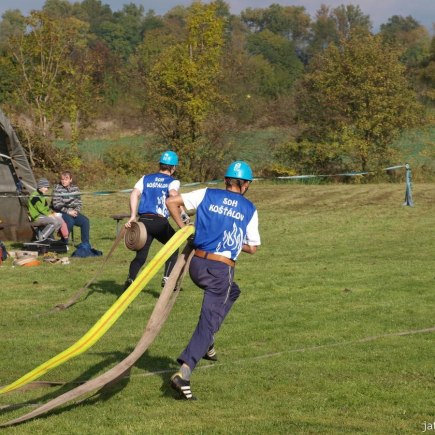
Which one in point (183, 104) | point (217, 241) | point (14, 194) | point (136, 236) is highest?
point (217, 241)

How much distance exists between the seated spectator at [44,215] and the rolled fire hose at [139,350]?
10.5 m

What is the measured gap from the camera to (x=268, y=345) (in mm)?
9711

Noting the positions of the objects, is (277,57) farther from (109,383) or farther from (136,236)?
(109,383)

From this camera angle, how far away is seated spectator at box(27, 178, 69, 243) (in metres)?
18.3

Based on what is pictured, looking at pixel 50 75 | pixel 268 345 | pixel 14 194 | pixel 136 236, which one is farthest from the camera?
pixel 50 75

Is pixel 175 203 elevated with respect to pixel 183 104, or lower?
elevated

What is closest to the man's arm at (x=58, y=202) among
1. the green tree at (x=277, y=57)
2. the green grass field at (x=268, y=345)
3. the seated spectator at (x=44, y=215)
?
the seated spectator at (x=44, y=215)

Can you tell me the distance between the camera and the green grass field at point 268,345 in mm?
6762

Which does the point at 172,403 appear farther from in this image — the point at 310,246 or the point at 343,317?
the point at 310,246

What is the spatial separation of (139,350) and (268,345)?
109 inches

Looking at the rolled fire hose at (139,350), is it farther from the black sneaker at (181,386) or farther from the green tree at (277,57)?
the green tree at (277,57)

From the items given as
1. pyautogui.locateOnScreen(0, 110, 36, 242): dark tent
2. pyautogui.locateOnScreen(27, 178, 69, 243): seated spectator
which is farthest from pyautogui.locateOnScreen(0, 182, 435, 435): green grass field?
pyautogui.locateOnScreen(27, 178, 69, 243): seated spectator

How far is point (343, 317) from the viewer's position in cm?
1120

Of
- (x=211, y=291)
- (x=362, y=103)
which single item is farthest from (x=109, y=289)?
(x=362, y=103)
